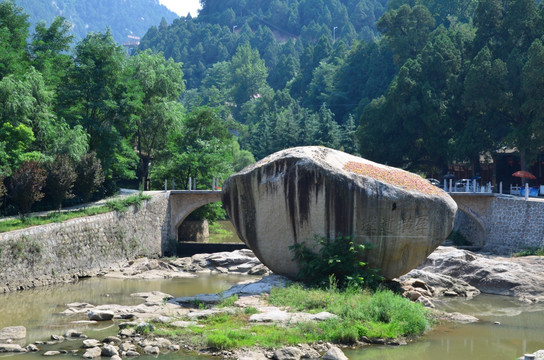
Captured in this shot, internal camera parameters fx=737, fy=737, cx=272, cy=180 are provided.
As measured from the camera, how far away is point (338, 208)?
25.3 meters

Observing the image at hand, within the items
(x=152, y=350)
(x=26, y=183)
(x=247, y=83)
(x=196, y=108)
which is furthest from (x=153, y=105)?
(x=247, y=83)

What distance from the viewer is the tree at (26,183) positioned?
1268 inches

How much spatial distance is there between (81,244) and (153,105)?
1785 centimetres

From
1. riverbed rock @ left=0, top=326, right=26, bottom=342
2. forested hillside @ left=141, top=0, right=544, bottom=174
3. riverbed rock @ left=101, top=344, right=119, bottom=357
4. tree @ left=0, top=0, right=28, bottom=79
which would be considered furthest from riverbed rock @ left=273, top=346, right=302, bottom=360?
forested hillside @ left=141, top=0, right=544, bottom=174

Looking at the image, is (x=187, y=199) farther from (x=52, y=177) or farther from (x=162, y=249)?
(x=52, y=177)

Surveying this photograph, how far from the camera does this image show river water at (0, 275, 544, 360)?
20.4 meters

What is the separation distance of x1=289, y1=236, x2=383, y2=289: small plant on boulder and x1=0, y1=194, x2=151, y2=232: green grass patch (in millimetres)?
13194

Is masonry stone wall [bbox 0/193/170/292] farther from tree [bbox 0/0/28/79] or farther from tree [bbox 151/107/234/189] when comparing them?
tree [bbox 0/0/28/79]

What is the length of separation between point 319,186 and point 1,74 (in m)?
22.4

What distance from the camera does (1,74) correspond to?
39656mm

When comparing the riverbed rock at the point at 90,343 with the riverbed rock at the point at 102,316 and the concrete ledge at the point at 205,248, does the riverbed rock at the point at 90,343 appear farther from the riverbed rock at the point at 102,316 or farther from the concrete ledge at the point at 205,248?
the concrete ledge at the point at 205,248

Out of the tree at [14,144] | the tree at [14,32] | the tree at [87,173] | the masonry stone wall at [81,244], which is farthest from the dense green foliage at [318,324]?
the tree at [14,32]

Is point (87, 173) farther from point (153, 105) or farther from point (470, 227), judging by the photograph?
point (470, 227)

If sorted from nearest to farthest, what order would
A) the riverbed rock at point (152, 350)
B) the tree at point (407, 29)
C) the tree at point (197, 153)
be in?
the riverbed rock at point (152, 350), the tree at point (197, 153), the tree at point (407, 29)
